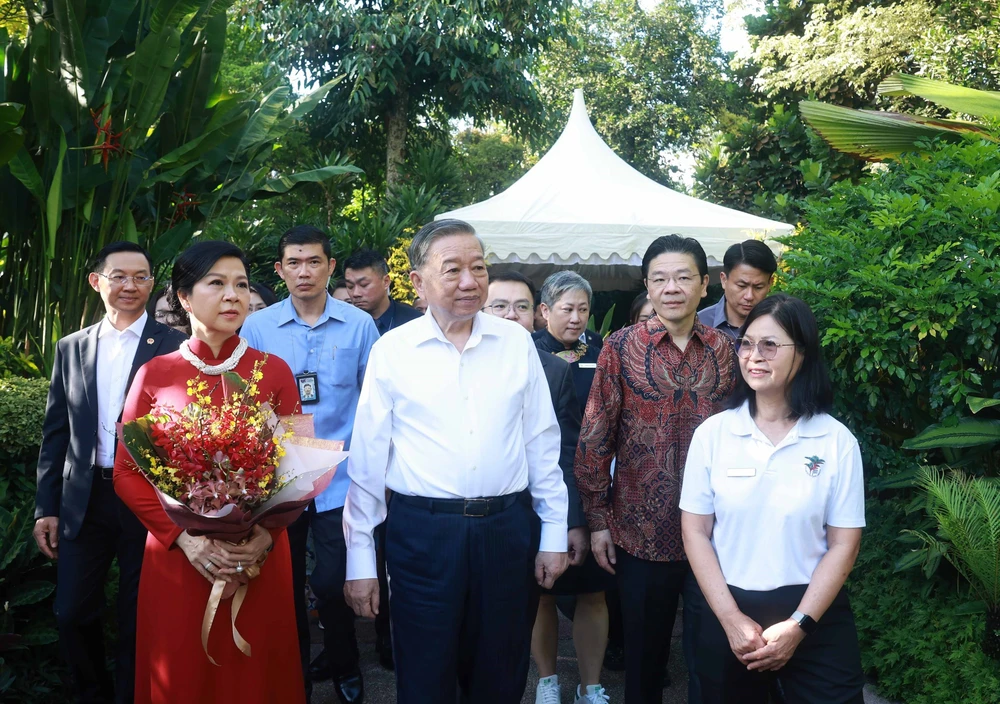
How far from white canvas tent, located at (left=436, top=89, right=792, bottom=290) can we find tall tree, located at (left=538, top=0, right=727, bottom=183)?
55.9 feet

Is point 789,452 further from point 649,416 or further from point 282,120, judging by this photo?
point 282,120

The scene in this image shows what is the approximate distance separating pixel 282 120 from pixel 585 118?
6.88 meters

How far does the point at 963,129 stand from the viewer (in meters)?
5.21

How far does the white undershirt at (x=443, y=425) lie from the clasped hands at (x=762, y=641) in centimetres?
72

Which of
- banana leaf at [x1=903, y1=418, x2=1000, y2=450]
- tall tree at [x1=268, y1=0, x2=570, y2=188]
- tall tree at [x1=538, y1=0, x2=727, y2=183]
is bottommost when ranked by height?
banana leaf at [x1=903, y1=418, x2=1000, y2=450]

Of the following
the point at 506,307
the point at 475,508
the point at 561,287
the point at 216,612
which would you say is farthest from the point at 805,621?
the point at 506,307

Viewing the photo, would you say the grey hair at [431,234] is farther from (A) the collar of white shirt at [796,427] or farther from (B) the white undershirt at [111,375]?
(B) the white undershirt at [111,375]

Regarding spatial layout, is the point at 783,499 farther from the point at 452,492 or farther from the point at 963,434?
the point at 963,434

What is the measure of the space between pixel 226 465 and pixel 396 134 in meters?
16.1

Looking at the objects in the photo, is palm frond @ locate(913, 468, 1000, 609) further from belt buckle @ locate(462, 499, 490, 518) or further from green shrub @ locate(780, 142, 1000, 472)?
belt buckle @ locate(462, 499, 490, 518)

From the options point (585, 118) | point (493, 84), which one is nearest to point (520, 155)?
point (493, 84)

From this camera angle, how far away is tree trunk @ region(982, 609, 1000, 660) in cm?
357

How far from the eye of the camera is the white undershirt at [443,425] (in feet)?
10.2

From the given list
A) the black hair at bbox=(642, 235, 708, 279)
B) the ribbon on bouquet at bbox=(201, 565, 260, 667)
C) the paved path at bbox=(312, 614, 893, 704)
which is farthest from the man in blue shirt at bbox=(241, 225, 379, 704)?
the black hair at bbox=(642, 235, 708, 279)
